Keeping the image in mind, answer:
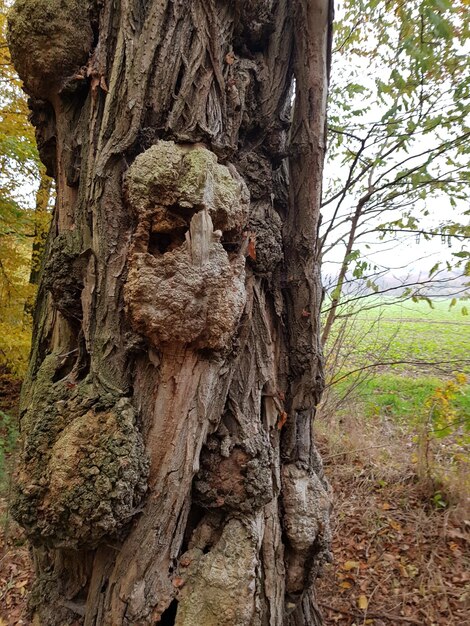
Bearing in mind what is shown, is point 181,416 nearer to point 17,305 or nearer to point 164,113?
point 164,113

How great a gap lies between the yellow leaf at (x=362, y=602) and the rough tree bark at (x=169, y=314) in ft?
2.68

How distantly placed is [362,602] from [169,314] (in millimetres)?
2385

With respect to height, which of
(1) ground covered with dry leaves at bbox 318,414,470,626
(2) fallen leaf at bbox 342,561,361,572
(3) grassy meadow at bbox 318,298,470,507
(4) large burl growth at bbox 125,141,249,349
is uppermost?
(4) large burl growth at bbox 125,141,249,349

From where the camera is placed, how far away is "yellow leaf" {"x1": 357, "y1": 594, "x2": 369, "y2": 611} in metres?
2.34

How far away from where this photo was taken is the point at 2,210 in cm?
502

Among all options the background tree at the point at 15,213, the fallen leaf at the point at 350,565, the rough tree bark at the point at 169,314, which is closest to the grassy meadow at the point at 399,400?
the fallen leaf at the point at 350,565

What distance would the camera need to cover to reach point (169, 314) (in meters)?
1.31

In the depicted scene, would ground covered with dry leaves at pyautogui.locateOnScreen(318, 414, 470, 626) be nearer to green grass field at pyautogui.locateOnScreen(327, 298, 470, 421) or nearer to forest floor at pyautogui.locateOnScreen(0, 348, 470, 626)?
forest floor at pyautogui.locateOnScreen(0, 348, 470, 626)

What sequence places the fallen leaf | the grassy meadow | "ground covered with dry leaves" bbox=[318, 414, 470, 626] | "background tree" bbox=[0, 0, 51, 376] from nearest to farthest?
"ground covered with dry leaves" bbox=[318, 414, 470, 626] < the fallen leaf < the grassy meadow < "background tree" bbox=[0, 0, 51, 376]

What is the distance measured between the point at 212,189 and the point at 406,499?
3308 millimetres

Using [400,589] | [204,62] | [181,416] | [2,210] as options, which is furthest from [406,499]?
[2,210]

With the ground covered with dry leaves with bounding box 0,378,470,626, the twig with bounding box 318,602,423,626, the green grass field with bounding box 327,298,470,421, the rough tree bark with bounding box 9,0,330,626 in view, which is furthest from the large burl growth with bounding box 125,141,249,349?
the green grass field with bounding box 327,298,470,421

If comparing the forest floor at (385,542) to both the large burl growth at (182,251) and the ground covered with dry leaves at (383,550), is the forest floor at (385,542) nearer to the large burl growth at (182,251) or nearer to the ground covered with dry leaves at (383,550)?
the ground covered with dry leaves at (383,550)

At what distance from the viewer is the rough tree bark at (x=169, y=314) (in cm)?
131
